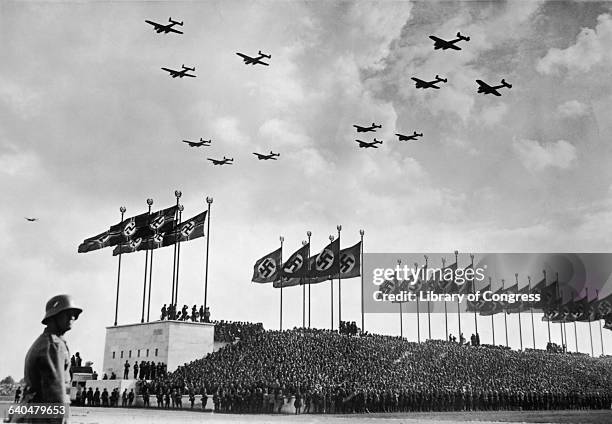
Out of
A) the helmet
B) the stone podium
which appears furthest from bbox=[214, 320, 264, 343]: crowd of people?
the helmet

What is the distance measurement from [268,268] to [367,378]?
1425 cm

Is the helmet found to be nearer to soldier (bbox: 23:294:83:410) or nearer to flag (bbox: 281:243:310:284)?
soldier (bbox: 23:294:83:410)

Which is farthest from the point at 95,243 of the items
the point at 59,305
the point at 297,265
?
the point at 59,305

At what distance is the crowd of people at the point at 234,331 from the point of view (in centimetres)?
4971

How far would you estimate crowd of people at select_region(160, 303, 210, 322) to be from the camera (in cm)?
4666

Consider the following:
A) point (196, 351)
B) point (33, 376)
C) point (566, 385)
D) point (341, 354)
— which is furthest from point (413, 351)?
point (33, 376)

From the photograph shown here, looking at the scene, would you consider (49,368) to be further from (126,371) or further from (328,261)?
(328,261)

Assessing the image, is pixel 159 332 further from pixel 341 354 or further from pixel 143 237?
pixel 341 354

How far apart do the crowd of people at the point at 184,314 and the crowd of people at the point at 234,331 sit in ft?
5.46

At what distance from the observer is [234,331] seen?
166 ft

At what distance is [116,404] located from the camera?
37875 millimetres

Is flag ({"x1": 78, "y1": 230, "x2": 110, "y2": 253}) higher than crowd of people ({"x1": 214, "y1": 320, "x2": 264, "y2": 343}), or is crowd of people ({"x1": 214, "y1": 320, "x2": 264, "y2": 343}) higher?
flag ({"x1": 78, "y1": 230, "x2": 110, "y2": 253})

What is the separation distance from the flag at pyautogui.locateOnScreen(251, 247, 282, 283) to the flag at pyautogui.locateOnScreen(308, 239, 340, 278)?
2.87 metres

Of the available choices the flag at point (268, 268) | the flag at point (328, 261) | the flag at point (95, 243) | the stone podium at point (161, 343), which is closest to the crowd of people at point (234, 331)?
the stone podium at point (161, 343)
